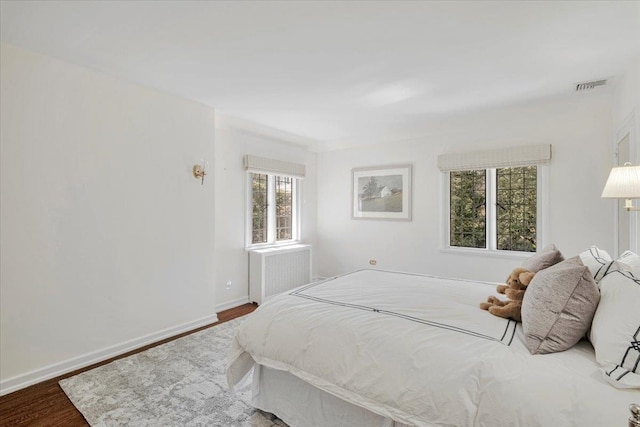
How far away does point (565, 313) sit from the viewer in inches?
53.0

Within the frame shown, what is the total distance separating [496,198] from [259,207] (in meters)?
3.19

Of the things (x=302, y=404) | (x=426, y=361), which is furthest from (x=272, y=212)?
(x=426, y=361)

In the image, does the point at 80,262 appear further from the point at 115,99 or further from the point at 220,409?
the point at 220,409

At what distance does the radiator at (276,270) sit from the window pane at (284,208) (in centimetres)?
33

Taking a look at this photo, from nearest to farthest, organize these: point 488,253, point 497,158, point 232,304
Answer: point 497,158 → point 488,253 → point 232,304

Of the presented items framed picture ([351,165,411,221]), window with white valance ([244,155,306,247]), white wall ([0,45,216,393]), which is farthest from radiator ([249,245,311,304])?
framed picture ([351,165,411,221])

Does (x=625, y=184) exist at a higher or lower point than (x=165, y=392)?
higher

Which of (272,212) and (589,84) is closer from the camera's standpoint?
(589,84)

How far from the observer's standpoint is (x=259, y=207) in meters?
4.59

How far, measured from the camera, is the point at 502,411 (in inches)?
44.9

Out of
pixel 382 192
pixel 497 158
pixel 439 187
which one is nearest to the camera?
pixel 497 158

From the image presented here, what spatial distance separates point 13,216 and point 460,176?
15.1ft

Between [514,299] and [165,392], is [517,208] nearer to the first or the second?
[514,299]

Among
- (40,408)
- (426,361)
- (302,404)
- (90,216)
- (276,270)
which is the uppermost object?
(90,216)
